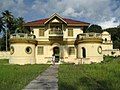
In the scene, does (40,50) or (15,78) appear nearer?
(15,78)

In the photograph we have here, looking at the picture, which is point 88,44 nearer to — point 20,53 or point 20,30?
point 20,53

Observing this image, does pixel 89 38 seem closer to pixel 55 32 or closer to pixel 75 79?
pixel 55 32

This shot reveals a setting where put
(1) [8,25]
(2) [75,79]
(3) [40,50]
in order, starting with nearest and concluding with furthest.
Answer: (2) [75,79], (3) [40,50], (1) [8,25]

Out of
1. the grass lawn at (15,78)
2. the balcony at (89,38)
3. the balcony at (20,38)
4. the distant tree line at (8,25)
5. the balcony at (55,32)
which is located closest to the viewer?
the grass lawn at (15,78)

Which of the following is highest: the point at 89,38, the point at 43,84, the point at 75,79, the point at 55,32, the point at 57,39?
the point at 55,32

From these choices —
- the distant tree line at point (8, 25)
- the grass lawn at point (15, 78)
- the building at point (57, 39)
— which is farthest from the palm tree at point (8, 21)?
the grass lawn at point (15, 78)

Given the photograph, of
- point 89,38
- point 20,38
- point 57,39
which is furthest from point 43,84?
point 57,39

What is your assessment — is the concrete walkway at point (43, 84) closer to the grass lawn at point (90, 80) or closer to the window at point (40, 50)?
the grass lawn at point (90, 80)

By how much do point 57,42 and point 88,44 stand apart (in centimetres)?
596

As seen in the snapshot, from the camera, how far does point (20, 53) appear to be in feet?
157

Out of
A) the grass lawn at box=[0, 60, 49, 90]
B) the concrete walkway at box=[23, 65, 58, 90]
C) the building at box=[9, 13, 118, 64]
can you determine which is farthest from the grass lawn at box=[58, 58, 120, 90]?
the building at box=[9, 13, 118, 64]

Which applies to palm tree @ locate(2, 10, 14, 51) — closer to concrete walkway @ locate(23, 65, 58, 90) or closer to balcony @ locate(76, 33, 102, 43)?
balcony @ locate(76, 33, 102, 43)

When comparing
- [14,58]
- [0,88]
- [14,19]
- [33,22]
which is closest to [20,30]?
[14,19]

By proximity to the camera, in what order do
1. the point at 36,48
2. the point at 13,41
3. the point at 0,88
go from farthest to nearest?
the point at 36,48
the point at 13,41
the point at 0,88
